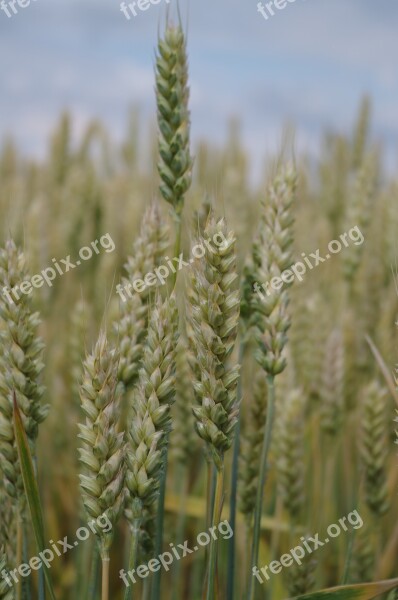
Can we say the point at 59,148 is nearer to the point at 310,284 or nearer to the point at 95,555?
the point at 310,284

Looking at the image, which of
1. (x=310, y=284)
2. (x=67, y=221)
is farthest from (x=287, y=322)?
(x=67, y=221)

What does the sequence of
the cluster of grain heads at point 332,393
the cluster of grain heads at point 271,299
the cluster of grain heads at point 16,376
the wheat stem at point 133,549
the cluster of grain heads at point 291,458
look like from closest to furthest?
the wheat stem at point 133,549 → the cluster of grain heads at point 16,376 → the cluster of grain heads at point 271,299 → the cluster of grain heads at point 291,458 → the cluster of grain heads at point 332,393

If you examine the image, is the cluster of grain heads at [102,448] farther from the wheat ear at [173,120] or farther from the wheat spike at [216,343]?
the wheat ear at [173,120]

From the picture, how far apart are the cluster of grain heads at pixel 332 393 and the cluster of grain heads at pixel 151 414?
113cm

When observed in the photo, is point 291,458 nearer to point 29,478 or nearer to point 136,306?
point 136,306

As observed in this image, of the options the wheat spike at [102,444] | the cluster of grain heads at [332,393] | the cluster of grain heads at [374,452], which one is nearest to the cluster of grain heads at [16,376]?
the wheat spike at [102,444]

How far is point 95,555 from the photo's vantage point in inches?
49.1

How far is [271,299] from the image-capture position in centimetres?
136

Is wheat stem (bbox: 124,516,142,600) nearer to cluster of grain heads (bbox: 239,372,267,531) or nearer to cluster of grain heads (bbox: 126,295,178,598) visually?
cluster of grain heads (bbox: 126,295,178,598)

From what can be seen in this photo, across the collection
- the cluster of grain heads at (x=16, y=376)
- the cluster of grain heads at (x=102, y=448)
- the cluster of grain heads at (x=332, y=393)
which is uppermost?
the cluster of grain heads at (x=332, y=393)

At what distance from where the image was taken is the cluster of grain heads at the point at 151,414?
3.50 feet

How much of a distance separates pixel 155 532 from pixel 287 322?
Result: 1.52 feet

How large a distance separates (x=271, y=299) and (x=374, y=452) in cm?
71

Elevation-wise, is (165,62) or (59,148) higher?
(59,148)
